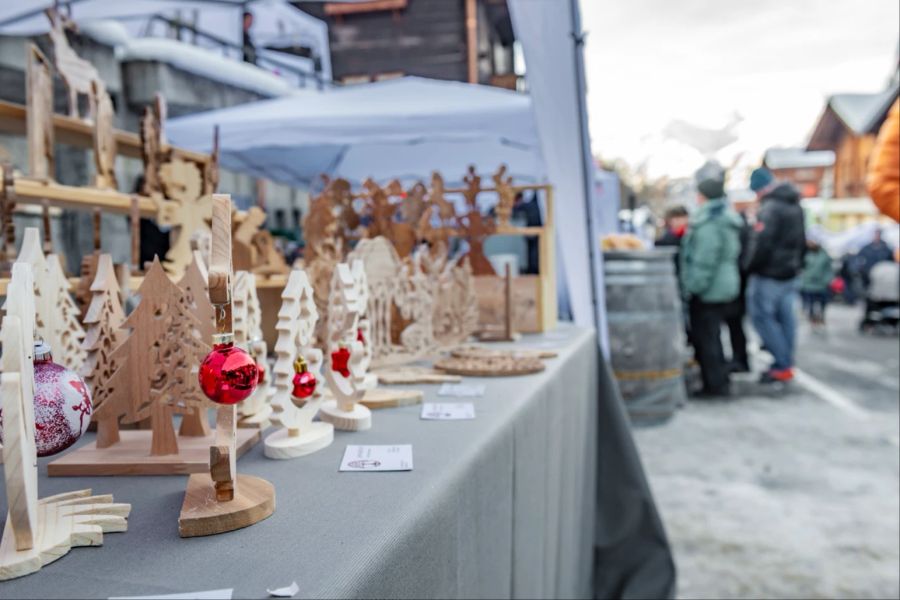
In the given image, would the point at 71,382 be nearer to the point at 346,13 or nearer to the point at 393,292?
the point at 393,292

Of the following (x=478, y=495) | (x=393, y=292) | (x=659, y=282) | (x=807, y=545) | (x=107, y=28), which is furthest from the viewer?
(x=107, y=28)

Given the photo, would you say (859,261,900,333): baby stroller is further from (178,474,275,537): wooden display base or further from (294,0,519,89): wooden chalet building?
(178,474,275,537): wooden display base

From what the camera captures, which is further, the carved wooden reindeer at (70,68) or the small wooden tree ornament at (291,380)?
the carved wooden reindeer at (70,68)

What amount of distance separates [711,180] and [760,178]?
0.97 meters

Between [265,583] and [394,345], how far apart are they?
4.12 feet

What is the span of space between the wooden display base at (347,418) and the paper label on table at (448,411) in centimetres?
12

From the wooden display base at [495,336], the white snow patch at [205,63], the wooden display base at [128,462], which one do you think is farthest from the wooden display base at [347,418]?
the white snow patch at [205,63]

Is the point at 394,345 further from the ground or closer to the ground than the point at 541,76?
closer to the ground

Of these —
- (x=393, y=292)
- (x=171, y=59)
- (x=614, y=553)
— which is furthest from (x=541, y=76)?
(x=171, y=59)

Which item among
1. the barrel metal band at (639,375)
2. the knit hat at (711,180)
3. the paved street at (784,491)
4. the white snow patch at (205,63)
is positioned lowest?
the paved street at (784,491)

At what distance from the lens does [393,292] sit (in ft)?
5.92

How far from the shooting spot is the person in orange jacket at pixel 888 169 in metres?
2.04

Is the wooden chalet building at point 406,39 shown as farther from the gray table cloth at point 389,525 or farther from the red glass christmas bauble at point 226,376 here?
the red glass christmas bauble at point 226,376

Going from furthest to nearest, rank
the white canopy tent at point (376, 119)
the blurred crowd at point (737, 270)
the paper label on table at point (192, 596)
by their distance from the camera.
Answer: the blurred crowd at point (737, 270) < the white canopy tent at point (376, 119) < the paper label on table at point (192, 596)
